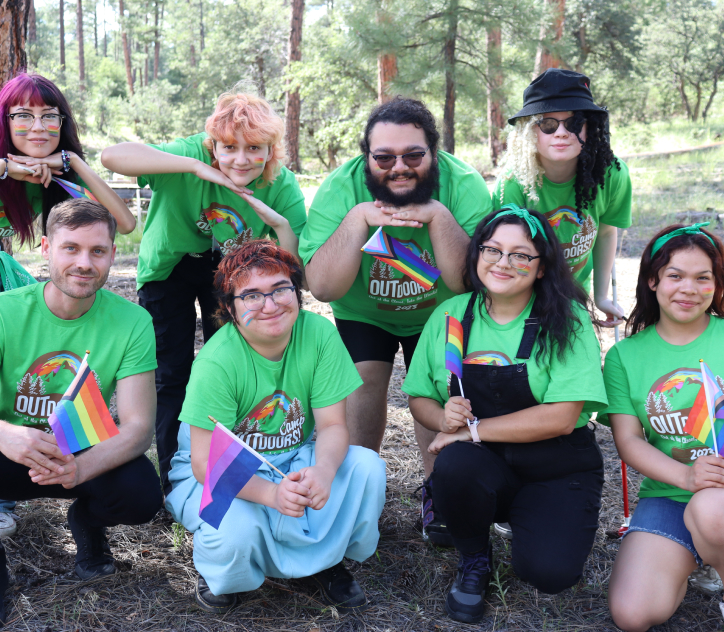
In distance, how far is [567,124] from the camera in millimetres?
3043

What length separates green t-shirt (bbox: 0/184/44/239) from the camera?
3.14m

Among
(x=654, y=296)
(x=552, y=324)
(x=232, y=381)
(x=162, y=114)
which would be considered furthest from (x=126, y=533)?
(x=162, y=114)

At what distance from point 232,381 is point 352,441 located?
3.53 feet

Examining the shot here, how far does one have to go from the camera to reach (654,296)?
272 cm

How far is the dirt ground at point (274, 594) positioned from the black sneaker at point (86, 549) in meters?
0.05

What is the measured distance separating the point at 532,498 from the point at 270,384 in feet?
3.71

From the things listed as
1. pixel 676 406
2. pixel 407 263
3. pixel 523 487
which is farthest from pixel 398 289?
pixel 676 406

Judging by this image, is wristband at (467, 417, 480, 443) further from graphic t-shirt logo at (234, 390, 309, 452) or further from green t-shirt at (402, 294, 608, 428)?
graphic t-shirt logo at (234, 390, 309, 452)

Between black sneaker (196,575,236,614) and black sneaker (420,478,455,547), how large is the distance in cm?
91

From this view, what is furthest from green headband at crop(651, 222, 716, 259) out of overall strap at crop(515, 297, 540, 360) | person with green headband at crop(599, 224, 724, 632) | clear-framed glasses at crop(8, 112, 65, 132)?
clear-framed glasses at crop(8, 112, 65, 132)

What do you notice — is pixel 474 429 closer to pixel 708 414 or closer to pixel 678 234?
pixel 708 414

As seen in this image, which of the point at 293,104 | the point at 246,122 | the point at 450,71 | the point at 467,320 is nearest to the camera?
the point at 467,320

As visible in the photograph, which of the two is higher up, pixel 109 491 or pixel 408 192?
pixel 408 192

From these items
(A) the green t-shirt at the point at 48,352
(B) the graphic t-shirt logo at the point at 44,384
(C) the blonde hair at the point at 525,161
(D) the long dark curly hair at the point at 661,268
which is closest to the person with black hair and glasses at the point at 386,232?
(C) the blonde hair at the point at 525,161
